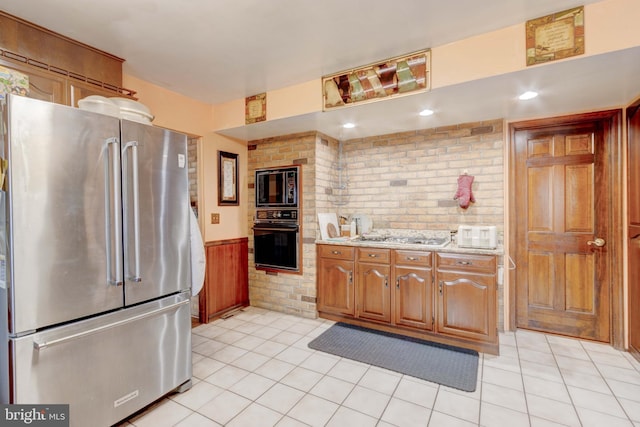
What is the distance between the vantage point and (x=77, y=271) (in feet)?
5.08

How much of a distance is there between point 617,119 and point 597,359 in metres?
2.09

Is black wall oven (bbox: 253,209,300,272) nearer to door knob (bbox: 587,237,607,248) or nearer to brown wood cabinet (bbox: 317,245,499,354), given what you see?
brown wood cabinet (bbox: 317,245,499,354)

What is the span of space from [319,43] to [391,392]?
2556 millimetres

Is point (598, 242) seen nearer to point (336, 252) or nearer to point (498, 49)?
point (498, 49)

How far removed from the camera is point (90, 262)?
160cm

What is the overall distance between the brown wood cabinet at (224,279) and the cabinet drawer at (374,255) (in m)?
1.60

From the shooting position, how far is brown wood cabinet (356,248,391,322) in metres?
3.01

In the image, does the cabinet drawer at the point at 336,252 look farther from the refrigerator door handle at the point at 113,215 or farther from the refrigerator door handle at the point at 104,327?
the refrigerator door handle at the point at 113,215

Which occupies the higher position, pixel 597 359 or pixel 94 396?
pixel 94 396

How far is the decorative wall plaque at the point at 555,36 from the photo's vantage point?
1802 mm

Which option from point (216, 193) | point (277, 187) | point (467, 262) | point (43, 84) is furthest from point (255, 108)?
point (467, 262)

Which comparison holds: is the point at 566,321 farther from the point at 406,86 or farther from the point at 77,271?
the point at 77,271

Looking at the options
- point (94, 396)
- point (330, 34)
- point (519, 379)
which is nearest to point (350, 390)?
point (519, 379)

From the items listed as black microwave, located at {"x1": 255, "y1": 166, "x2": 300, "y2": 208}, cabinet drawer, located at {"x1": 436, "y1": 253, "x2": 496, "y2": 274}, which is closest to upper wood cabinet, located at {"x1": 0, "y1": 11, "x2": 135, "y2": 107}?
black microwave, located at {"x1": 255, "y1": 166, "x2": 300, "y2": 208}
